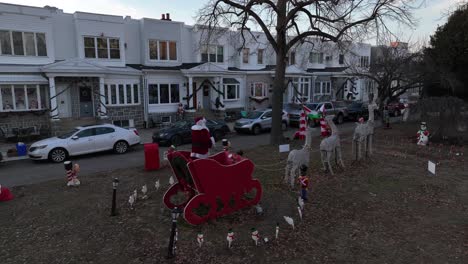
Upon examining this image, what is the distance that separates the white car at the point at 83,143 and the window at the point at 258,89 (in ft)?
51.1

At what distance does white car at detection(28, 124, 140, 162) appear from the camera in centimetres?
1363

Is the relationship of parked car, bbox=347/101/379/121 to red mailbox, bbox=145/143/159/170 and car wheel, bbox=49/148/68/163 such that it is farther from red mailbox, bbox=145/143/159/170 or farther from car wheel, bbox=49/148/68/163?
car wheel, bbox=49/148/68/163

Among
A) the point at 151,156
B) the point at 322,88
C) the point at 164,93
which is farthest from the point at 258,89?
the point at 151,156

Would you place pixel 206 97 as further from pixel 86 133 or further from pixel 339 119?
pixel 86 133

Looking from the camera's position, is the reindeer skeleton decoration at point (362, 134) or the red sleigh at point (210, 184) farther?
the reindeer skeleton decoration at point (362, 134)

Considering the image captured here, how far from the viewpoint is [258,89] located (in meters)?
30.2

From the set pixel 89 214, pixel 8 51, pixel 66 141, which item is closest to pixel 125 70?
pixel 8 51

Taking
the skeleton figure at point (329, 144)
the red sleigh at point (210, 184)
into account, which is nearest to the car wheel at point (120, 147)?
the red sleigh at point (210, 184)

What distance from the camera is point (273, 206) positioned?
7641mm

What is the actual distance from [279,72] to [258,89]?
14.3 meters

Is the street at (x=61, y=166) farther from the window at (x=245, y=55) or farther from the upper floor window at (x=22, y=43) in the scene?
the window at (x=245, y=55)

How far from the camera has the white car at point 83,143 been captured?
1363cm

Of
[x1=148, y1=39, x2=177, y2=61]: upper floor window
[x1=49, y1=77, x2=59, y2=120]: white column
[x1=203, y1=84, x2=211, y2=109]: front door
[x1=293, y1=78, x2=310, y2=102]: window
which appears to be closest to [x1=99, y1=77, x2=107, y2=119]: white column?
[x1=49, y1=77, x2=59, y2=120]: white column

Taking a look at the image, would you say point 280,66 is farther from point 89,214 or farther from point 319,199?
point 89,214
